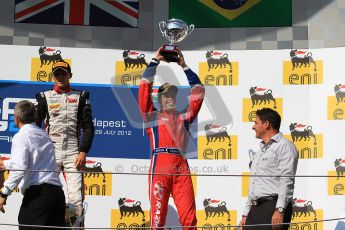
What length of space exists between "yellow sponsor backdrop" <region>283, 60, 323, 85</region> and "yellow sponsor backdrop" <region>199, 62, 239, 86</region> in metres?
0.36

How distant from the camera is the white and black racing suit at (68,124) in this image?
4457 mm

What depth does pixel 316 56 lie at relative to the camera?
5.73 meters

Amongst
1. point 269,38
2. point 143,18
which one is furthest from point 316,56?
point 143,18

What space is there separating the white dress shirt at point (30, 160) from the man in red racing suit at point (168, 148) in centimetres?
77

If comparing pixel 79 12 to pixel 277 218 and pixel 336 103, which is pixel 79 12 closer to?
pixel 336 103

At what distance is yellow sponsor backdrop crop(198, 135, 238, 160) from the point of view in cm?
571

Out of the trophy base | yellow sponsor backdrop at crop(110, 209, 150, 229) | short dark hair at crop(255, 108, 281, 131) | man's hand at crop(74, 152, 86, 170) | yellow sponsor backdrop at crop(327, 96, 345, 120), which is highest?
the trophy base

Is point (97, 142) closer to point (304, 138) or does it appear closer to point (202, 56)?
point (202, 56)

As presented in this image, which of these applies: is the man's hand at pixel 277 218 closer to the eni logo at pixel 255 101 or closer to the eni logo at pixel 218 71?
the eni logo at pixel 255 101

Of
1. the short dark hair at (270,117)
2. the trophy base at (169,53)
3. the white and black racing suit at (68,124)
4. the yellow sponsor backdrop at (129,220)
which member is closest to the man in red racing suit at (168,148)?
the trophy base at (169,53)

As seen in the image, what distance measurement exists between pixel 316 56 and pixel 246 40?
516 mm

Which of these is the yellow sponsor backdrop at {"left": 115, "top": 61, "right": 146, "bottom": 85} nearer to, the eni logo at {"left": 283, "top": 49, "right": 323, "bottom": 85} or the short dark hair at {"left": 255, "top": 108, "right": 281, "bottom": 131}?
the eni logo at {"left": 283, "top": 49, "right": 323, "bottom": 85}

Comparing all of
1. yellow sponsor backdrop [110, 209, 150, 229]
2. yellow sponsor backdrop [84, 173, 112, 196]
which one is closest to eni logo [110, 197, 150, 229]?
yellow sponsor backdrop [110, 209, 150, 229]

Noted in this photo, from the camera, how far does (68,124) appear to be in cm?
457
